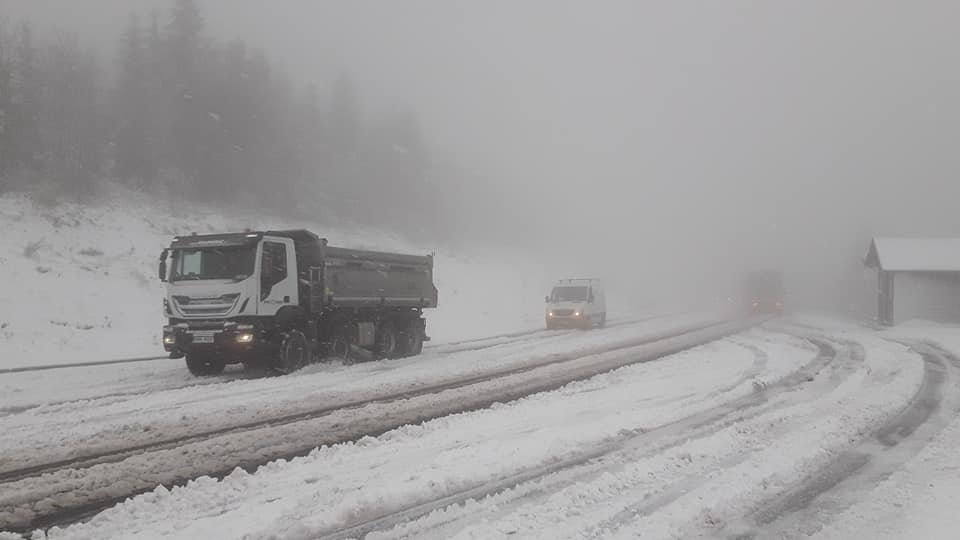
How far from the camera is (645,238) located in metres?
132

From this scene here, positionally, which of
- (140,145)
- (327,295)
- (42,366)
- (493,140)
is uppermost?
(493,140)

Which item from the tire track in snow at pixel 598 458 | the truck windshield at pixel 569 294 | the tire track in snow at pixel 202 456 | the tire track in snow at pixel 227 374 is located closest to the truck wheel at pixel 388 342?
the tire track in snow at pixel 227 374

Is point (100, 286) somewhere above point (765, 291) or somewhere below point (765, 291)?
above

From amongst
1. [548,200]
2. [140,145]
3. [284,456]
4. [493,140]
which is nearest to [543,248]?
[548,200]

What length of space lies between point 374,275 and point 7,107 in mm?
25444

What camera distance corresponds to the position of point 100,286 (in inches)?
984

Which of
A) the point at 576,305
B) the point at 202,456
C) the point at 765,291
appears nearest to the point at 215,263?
the point at 202,456

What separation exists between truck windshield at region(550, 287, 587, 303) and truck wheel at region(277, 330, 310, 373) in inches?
640

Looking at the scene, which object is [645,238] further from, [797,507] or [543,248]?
[797,507]

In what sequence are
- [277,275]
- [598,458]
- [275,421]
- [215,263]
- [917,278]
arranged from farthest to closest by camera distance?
1. [917,278]
2. [277,275]
3. [215,263]
4. [275,421]
5. [598,458]

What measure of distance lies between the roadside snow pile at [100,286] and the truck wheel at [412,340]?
6111 millimetres

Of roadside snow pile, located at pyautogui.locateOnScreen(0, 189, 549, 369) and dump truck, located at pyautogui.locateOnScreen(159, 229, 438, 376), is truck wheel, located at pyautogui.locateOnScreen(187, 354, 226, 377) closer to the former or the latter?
dump truck, located at pyautogui.locateOnScreen(159, 229, 438, 376)

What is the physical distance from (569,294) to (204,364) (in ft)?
61.1

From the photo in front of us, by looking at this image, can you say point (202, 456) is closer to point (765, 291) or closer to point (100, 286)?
point (100, 286)
